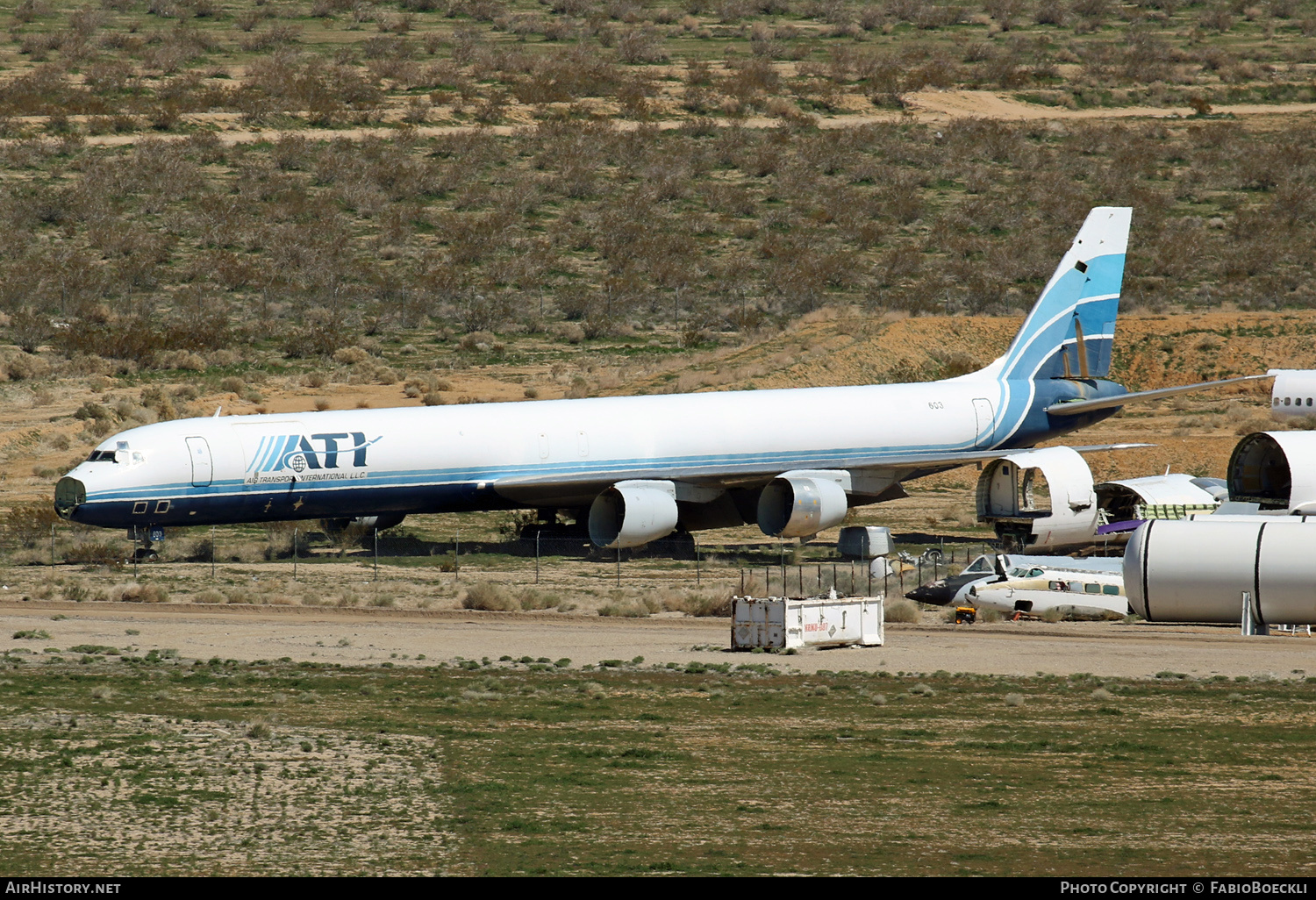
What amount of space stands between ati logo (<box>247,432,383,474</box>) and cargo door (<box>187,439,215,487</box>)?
0.90 metres

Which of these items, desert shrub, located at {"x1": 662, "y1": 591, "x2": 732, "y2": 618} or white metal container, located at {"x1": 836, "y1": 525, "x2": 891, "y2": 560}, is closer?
desert shrub, located at {"x1": 662, "y1": 591, "x2": 732, "y2": 618}

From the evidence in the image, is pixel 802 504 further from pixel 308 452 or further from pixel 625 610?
pixel 308 452

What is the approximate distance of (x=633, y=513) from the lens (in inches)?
1766

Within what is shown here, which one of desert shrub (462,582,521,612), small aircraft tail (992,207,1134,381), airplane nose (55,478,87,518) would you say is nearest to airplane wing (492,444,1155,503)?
small aircraft tail (992,207,1134,381)

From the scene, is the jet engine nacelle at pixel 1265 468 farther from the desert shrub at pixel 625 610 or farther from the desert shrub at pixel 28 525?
the desert shrub at pixel 28 525

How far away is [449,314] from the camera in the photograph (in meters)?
83.9

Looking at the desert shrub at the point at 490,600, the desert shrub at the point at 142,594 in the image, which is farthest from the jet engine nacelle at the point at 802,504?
the desert shrub at the point at 142,594

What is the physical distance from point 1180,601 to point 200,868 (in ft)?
77.8

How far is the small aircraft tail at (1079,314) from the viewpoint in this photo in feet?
181

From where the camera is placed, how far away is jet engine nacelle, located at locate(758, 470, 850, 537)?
153 ft

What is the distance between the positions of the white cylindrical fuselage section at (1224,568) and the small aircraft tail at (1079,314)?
19.7 metres

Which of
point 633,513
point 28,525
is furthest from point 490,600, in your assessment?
point 28,525

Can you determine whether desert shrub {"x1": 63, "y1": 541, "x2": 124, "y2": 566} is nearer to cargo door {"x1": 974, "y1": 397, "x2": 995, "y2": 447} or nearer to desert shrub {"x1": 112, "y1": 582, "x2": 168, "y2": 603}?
desert shrub {"x1": 112, "y1": 582, "x2": 168, "y2": 603}

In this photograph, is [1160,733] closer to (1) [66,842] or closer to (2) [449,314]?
(1) [66,842]
